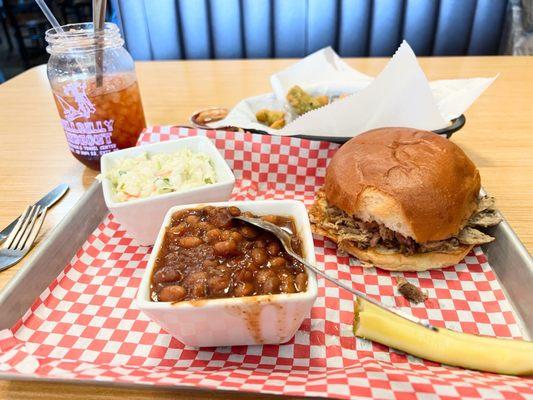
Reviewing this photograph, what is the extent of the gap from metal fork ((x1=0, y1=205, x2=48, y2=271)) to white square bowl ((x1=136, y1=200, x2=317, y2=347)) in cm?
61

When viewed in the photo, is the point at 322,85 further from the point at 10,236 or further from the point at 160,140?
the point at 10,236

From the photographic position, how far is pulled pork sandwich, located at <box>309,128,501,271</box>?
4.90 feet

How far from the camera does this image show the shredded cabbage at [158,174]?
1.59 metres

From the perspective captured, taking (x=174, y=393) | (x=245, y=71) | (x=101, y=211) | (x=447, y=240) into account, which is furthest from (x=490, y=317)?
(x=245, y=71)

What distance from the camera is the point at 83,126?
183cm

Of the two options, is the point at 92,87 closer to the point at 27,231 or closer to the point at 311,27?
the point at 27,231

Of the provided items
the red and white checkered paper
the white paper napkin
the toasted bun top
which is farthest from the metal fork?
the toasted bun top

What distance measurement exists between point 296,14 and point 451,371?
428 cm

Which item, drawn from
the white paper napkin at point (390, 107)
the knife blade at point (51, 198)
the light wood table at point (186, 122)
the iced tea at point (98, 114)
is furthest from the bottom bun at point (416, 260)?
the knife blade at point (51, 198)

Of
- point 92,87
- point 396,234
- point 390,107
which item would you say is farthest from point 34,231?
point 390,107

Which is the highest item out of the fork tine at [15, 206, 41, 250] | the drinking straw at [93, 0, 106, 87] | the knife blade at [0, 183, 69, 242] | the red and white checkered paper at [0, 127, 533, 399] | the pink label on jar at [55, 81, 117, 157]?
the drinking straw at [93, 0, 106, 87]

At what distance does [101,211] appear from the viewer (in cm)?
181

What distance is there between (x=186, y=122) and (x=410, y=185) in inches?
58.7

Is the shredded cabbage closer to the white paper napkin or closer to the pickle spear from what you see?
the white paper napkin
